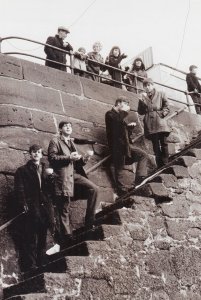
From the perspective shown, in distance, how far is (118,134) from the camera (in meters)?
8.03

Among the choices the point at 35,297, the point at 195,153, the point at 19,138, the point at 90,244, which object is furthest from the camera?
the point at 19,138

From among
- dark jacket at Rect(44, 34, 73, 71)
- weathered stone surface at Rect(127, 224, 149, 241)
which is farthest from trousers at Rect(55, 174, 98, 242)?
dark jacket at Rect(44, 34, 73, 71)

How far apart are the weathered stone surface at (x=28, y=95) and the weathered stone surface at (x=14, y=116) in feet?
0.41

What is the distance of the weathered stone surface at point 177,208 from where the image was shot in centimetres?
619

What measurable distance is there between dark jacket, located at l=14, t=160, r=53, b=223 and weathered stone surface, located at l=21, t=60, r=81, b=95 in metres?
2.53

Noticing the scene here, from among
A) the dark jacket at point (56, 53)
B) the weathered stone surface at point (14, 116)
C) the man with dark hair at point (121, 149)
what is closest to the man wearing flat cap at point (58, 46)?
the dark jacket at point (56, 53)

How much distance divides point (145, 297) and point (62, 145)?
239 cm

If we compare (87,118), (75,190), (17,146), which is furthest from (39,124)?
(75,190)

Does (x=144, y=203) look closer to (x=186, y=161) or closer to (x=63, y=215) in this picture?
(x=63, y=215)

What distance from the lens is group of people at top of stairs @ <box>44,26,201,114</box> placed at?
9633 millimetres

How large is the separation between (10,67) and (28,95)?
61cm

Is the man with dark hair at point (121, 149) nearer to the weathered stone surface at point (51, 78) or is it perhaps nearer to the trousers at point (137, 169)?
the trousers at point (137, 169)

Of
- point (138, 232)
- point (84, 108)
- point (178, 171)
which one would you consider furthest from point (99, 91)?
point (138, 232)


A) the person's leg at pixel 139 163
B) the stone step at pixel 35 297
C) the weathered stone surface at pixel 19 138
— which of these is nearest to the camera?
the stone step at pixel 35 297
